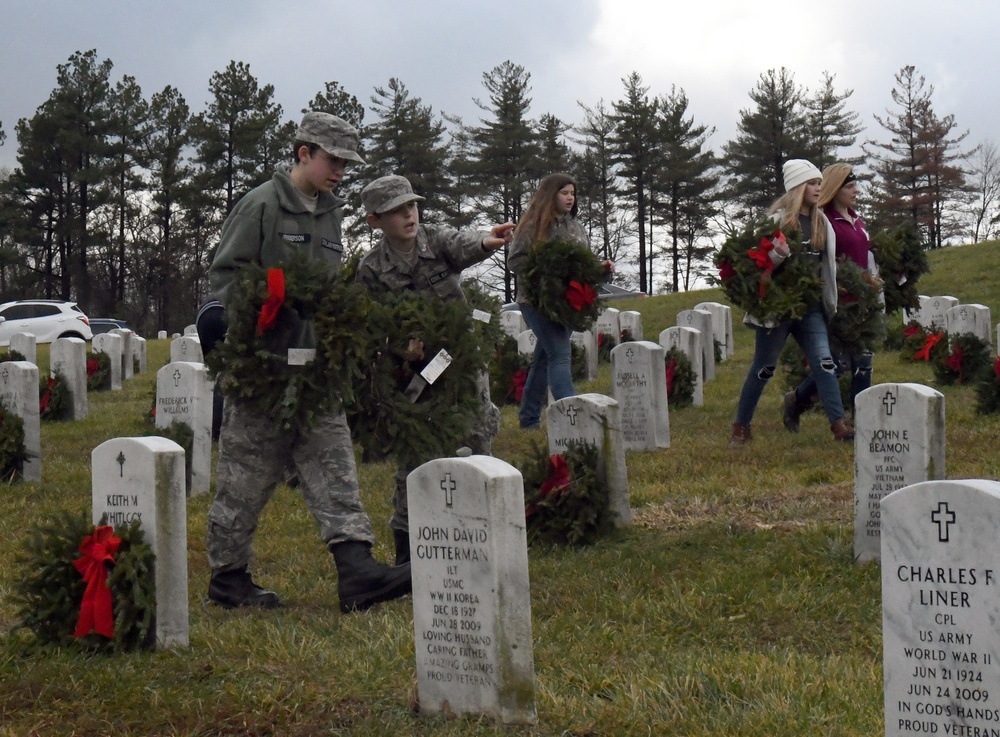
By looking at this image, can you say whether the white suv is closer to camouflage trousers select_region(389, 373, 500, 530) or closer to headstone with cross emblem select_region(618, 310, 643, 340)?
headstone with cross emblem select_region(618, 310, 643, 340)

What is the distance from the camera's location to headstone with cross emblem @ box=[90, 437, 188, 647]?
5441 mm

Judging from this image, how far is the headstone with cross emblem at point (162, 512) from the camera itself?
17.9 feet

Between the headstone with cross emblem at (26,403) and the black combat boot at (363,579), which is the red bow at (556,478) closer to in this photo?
the black combat boot at (363,579)

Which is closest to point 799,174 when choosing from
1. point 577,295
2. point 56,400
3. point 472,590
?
point 577,295

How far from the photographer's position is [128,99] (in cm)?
5216

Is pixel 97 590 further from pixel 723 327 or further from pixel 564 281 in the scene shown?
pixel 723 327

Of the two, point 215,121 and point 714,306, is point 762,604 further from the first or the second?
point 215,121

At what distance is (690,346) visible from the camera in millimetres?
14742

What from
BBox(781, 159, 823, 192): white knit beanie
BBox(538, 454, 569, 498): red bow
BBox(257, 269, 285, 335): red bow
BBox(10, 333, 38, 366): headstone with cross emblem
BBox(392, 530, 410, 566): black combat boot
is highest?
BBox(781, 159, 823, 192): white knit beanie

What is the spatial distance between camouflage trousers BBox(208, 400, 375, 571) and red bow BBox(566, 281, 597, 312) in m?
4.51

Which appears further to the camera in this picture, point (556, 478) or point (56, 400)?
point (56, 400)

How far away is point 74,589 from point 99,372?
1663 centimetres

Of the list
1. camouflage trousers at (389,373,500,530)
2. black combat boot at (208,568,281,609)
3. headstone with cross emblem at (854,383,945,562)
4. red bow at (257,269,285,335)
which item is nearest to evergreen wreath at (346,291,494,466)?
camouflage trousers at (389,373,500,530)

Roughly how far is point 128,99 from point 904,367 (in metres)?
41.7
